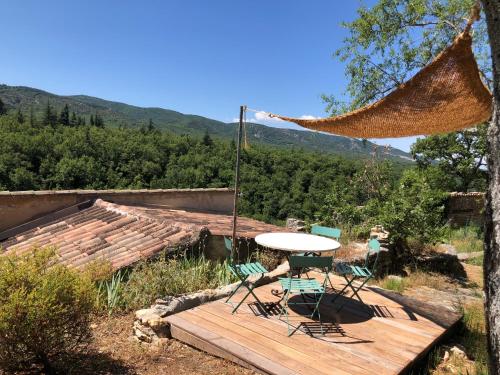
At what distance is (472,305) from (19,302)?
531 cm

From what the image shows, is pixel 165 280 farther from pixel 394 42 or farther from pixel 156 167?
pixel 156 167

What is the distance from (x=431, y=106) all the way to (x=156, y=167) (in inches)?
936

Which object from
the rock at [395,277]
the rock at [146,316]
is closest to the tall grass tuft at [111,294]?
the rock at [146,316]

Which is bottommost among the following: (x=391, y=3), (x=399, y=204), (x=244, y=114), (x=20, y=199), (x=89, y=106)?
(x=20, y=199)

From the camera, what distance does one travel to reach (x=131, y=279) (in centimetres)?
416

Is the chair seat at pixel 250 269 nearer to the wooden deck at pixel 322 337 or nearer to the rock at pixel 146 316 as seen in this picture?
the wooden deck at pixel 322 337

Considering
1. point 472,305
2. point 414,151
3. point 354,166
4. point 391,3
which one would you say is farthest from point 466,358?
point 354,166

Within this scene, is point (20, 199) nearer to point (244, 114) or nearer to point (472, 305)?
point (244, 114)

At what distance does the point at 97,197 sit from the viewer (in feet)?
25.4

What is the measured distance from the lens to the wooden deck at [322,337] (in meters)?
2.90

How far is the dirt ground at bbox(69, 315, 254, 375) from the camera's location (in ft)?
9.29

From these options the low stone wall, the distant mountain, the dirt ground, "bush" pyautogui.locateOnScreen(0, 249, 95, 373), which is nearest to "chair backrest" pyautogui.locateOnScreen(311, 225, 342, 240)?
the dirt ground

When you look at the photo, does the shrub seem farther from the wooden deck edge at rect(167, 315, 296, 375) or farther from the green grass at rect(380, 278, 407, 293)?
the green grass at rect(380, 278, 407, 293)

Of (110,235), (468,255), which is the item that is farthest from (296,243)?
(468,255)
